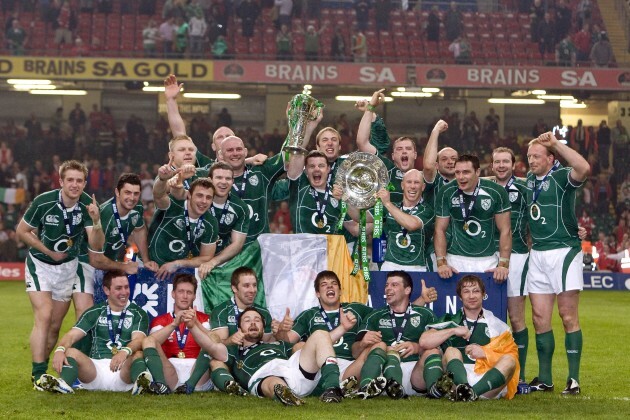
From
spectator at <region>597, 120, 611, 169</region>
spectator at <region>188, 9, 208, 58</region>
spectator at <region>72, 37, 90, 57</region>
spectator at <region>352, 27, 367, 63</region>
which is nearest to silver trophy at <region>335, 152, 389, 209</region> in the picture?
spectator at <region>188, 9, 208, 58</region>

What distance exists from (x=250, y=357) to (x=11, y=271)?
13.5 metres

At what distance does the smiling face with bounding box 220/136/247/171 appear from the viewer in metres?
8.85

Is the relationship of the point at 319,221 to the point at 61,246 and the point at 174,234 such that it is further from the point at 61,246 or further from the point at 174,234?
the point at 61,246

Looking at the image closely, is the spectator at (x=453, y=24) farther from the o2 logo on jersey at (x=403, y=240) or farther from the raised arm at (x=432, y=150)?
the o2 logo on jersey at (x=403, y=240)

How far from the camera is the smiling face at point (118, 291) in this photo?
7.81 metres

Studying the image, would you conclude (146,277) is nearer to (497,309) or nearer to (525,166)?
(497,309)

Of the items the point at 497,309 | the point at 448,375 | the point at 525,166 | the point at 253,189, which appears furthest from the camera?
the point at 525,166

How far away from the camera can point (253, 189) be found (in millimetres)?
9016

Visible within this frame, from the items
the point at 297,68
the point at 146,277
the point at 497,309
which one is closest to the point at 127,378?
the point at 146,277

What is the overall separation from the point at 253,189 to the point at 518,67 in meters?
14.8

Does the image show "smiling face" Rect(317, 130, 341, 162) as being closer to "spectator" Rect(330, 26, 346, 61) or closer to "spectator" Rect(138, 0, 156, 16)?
"spectator" Rect(330, 26, 346, 61)

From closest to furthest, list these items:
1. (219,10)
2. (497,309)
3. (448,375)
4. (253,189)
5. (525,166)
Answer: (448,375) < (497,309) < (253,189) < (525,166) < (219,10)

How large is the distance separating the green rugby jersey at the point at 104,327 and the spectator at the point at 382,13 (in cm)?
1809

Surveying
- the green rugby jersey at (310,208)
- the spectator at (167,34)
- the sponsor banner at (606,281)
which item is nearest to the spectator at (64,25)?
the spectator at (167,34)
